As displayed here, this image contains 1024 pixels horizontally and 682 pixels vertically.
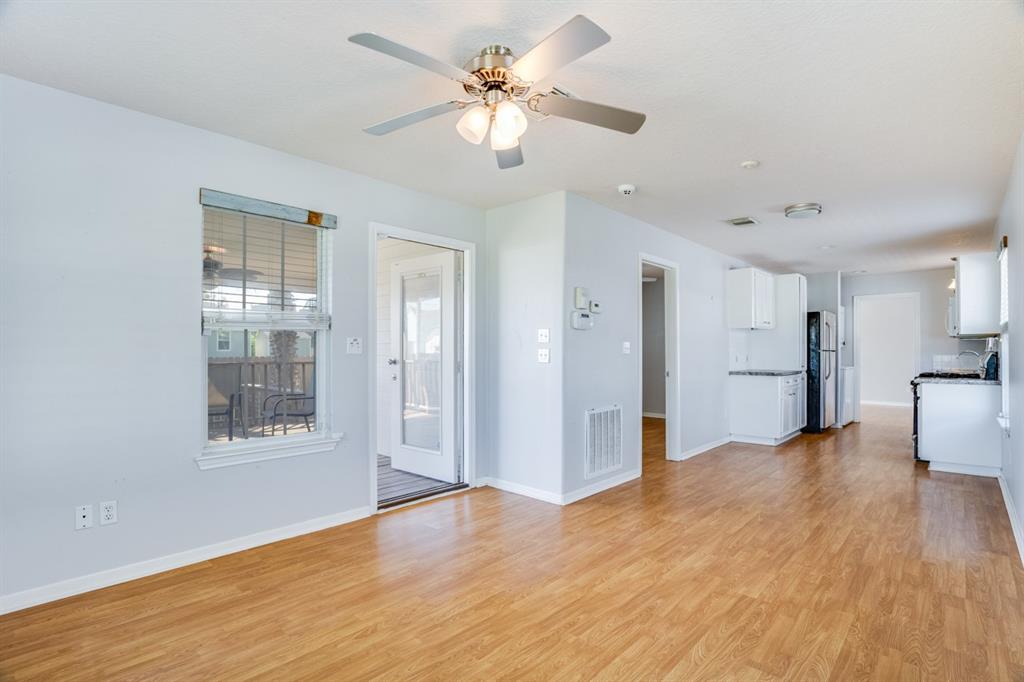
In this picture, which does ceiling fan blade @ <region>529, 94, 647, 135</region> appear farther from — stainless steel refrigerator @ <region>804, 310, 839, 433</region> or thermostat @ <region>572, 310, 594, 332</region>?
stainless steel refrigerator @ <region>804, 310, 839, 433</region>

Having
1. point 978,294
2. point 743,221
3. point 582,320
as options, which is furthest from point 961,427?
point 582,320

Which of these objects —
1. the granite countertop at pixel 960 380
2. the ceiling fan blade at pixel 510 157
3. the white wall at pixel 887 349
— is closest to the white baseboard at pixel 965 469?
the granite countertop at pixel 960 380

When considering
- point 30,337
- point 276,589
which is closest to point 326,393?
point 276,589

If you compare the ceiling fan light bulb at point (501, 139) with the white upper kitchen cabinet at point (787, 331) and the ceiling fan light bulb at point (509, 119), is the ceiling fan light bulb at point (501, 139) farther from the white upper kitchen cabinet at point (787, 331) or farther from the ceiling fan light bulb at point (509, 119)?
the white upper kitchen cabinet at point (787, 331)

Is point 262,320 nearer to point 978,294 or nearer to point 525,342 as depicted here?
point 525,342

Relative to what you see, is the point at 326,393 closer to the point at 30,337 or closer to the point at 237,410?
the point at 237,410

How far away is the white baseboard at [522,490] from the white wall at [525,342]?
0.7 inches

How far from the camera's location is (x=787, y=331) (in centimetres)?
731

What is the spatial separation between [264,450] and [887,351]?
11604mm

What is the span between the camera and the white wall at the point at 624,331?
4.25 meters

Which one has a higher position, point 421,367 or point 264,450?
point 421,367

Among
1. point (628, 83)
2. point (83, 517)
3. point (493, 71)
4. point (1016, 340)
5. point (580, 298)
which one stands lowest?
point (83, 517)

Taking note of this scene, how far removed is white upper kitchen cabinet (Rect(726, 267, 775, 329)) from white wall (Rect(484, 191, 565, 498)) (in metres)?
3.58

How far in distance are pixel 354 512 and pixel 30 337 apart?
6.82ft
